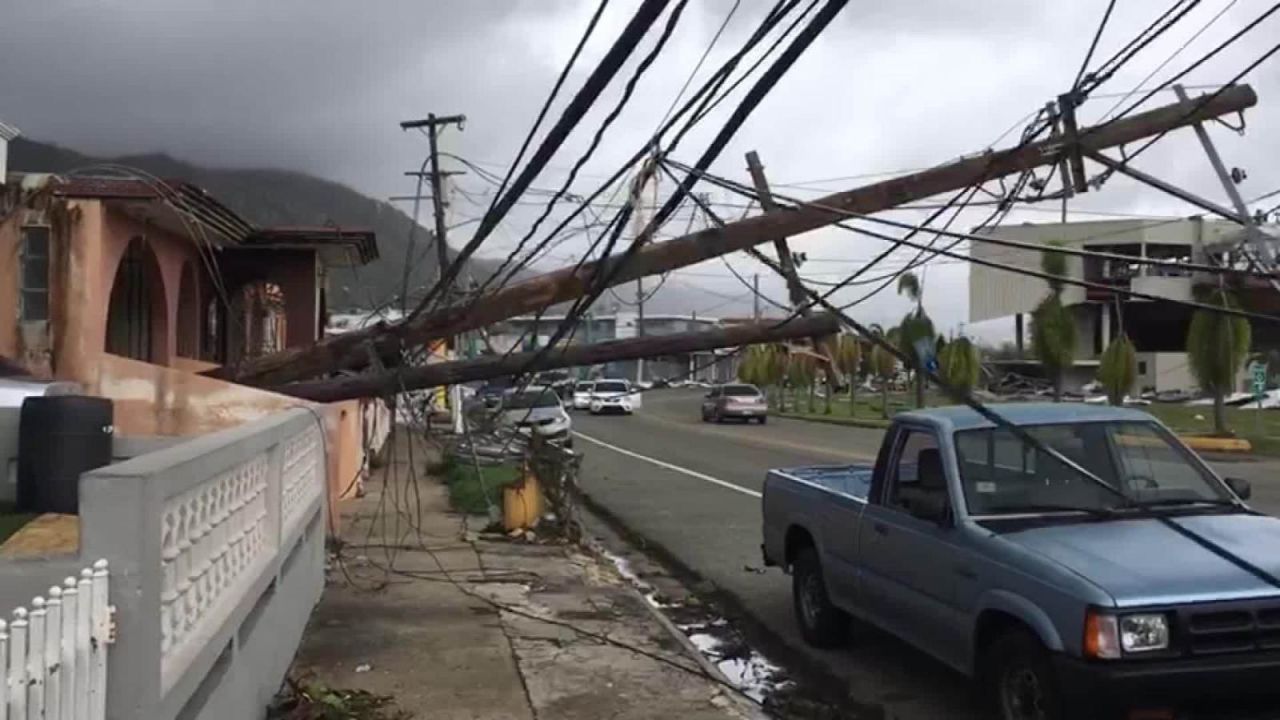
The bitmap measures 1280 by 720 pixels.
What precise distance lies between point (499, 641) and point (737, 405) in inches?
1677

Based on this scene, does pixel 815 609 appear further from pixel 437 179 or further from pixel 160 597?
pixel 437 179

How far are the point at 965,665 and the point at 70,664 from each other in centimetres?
481

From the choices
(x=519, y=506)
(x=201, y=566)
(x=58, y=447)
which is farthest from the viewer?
(x=519, y=506)

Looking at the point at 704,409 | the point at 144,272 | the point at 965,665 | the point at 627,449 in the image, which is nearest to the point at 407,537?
the point at 144,272

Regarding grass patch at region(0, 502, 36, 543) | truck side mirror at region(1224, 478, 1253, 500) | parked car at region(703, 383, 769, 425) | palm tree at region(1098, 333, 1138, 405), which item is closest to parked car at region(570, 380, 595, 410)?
parked car at region(703, 383, 769, 425)

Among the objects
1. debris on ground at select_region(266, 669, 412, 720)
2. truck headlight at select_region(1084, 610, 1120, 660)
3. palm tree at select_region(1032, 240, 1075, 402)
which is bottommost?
debris on ground at select_region(266, 669, 412, 720)

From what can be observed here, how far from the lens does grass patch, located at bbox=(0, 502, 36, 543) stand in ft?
24.5

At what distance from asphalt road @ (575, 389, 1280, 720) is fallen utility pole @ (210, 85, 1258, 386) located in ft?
9.50

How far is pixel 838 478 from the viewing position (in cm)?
1034

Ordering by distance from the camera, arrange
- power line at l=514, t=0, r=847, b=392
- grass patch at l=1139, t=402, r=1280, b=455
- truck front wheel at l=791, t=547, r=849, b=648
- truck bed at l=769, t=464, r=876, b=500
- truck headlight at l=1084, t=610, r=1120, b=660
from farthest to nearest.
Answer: grass patch at l=1139, t=402, r=1280, b=455 < truck bed at l=769, t=464, r=876, b=500 < truck front wheel at l=791, t=547, r=849, b=648 < truck headlight at l=1084, t=610, r=1120, b=660 < power line at l=514, t=0, r=847, b=392

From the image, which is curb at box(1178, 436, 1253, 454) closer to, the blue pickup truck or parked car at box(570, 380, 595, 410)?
the blue pickup truck

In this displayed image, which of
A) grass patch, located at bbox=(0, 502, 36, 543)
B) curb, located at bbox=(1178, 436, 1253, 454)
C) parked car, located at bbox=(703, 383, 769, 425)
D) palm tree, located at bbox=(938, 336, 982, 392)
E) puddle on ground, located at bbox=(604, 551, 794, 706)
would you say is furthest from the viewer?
parked car, located at bbox=(703, 383, 769, 425)

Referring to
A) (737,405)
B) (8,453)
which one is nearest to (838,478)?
(8,453)

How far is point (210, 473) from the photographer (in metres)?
4.78
